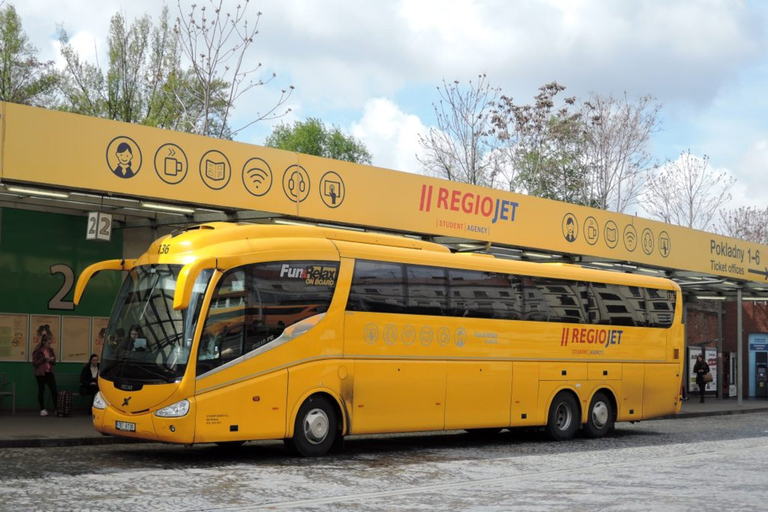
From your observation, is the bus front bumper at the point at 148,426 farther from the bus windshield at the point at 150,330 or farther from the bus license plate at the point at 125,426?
the bus windshield at the point at 150,330

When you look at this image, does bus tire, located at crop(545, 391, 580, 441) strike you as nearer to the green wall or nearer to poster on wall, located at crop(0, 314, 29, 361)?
the green wall

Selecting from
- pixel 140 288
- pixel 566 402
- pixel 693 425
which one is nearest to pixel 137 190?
pixel 140 288

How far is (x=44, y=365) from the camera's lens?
19.2 m

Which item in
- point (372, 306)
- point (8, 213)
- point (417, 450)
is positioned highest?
point (8, 213)

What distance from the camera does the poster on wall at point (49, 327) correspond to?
20203 millimetres

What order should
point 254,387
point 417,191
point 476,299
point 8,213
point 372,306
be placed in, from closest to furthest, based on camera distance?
1. point 254,387
2. point 372,306
3. point 476,299
4. point 8,213
5. point 417,191

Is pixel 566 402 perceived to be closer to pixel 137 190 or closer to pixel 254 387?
pixel 254 387

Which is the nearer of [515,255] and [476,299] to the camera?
[476,299]

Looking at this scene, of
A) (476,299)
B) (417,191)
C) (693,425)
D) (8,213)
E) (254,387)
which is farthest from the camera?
(693,425)

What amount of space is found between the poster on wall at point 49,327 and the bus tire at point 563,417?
979 centimetres

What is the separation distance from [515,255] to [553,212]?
5.32ft

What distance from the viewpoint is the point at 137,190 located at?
55.1ft

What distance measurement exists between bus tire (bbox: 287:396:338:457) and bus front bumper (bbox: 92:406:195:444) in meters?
1.82

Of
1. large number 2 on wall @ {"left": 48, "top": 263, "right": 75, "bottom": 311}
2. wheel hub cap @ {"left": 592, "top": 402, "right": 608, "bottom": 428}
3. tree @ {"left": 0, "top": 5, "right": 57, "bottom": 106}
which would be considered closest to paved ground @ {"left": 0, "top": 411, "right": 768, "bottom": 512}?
wheel hub cap @ {"left": 592, "top": 402, "right": 608, "bottom": 428}
